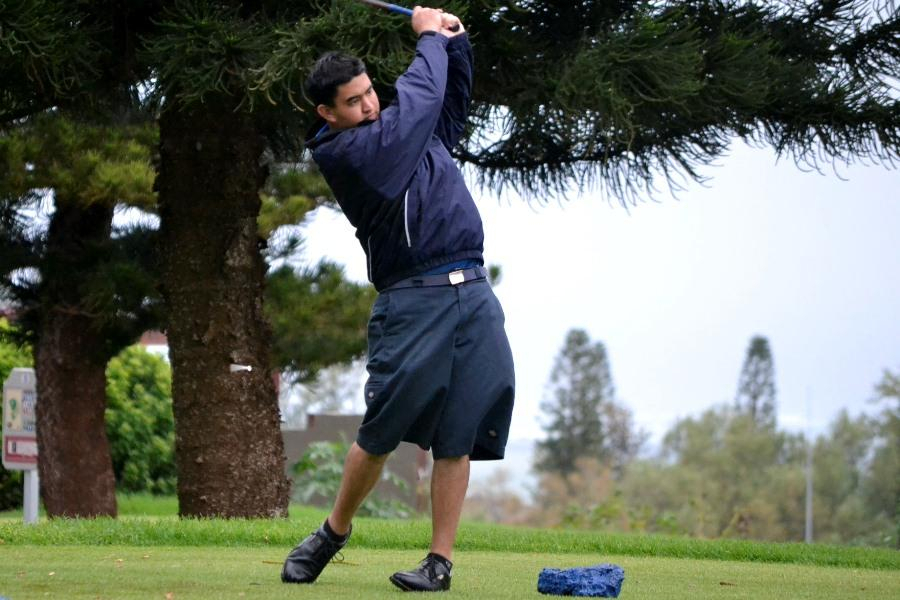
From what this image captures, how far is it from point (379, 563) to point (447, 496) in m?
1.02

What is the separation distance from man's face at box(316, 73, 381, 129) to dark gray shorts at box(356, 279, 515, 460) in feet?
1.75

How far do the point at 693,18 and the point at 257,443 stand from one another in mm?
3427

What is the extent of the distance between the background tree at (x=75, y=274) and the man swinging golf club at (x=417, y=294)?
6772mm

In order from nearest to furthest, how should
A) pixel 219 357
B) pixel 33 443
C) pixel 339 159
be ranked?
pixel 339 159
pixel 219 357
pixel 33 443

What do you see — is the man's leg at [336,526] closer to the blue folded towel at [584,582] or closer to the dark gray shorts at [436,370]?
the dark gray shorts at [436,370]

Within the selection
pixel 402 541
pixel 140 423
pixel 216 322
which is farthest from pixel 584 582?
pixel 140 423

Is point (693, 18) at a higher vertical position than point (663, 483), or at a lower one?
higher

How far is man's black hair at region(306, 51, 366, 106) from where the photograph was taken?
420 centimetres

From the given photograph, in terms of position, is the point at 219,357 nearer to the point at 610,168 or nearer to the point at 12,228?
the point at 610,168

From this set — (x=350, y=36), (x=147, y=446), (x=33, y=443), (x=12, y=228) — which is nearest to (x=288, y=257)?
(x=12, y=228)

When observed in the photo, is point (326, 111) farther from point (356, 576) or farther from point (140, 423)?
point (140, 423)

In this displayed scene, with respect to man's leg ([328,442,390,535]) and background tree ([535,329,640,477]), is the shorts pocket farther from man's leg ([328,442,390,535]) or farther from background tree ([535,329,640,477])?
background tree ([535,329,640,477])

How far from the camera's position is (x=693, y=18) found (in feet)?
26.1

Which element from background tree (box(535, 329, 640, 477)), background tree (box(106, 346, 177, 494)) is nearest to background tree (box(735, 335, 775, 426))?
background tree (box(535, 329, 640, 477))
